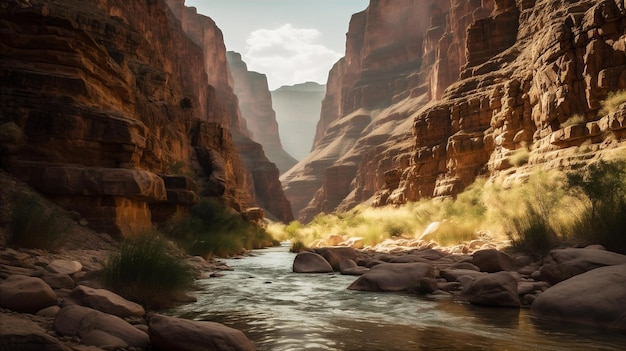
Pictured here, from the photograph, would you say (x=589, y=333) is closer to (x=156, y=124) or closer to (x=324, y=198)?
(x=156, y=124)

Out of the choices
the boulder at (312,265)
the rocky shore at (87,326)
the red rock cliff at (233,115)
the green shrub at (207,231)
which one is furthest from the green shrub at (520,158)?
the red rock cliff at (233,115)

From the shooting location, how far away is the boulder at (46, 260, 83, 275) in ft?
18.1

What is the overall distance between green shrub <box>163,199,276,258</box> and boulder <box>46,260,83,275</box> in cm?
579

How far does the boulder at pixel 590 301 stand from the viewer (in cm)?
412

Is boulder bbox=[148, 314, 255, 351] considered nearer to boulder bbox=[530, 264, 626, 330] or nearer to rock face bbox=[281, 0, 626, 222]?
boulder bbox=[530, 264, 626, 330]

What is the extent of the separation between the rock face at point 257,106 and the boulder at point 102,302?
13862 centimetres

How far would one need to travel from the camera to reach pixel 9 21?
11812mm

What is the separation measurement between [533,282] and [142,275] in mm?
5168

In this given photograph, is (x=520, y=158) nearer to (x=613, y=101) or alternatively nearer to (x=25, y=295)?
(x=613, y=101)

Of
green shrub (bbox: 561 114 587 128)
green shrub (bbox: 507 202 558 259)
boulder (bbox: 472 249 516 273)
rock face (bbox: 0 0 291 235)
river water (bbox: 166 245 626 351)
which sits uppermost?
green shrub (bbox: 561 114 587 128)

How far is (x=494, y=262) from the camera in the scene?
7.59 m

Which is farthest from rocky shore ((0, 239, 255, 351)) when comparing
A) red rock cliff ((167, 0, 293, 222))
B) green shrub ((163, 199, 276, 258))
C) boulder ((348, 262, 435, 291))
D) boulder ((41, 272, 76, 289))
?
red rock cliff ((167, 0, 293, 222))

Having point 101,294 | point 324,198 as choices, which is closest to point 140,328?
point 101,294

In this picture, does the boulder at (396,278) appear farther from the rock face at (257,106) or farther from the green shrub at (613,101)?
the rock face at (257,106)
